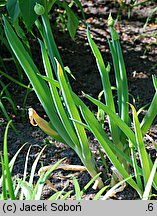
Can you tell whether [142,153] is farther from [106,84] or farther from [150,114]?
[106,84]

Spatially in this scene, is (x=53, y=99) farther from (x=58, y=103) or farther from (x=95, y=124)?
(x=95, y=124)

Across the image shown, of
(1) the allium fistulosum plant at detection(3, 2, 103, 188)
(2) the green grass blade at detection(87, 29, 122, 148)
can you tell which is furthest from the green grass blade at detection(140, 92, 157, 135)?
(1) the allium fistulosum plant at detection(3, 2, 103, 188)

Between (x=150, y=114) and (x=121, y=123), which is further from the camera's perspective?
(x=150, y=114)

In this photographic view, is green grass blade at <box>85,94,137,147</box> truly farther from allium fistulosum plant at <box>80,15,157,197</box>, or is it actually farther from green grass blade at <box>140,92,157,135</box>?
green grass blade at <box>140,92,157,135</box>

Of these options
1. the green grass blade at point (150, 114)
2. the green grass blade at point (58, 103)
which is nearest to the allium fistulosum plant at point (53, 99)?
the green grass blade at point (58, 103)

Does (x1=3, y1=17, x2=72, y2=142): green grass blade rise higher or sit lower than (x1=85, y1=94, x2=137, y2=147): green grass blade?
higher

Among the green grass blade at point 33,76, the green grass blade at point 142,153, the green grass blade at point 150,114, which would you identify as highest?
the green grass blade at point 33,76

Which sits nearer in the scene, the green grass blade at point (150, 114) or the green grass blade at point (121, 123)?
the green grass blade at point (121, 123)

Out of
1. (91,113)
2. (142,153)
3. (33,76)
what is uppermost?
(33,76)

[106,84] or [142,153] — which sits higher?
[106,84]

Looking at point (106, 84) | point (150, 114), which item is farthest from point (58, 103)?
point (150, 114)

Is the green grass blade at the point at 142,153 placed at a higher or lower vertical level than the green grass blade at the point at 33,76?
lower

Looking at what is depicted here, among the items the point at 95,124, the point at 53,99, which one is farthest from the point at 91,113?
the point at 53,99

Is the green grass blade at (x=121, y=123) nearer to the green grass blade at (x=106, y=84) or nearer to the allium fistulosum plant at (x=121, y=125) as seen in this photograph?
the allium fistulosum plant at (x=121, y=125)
